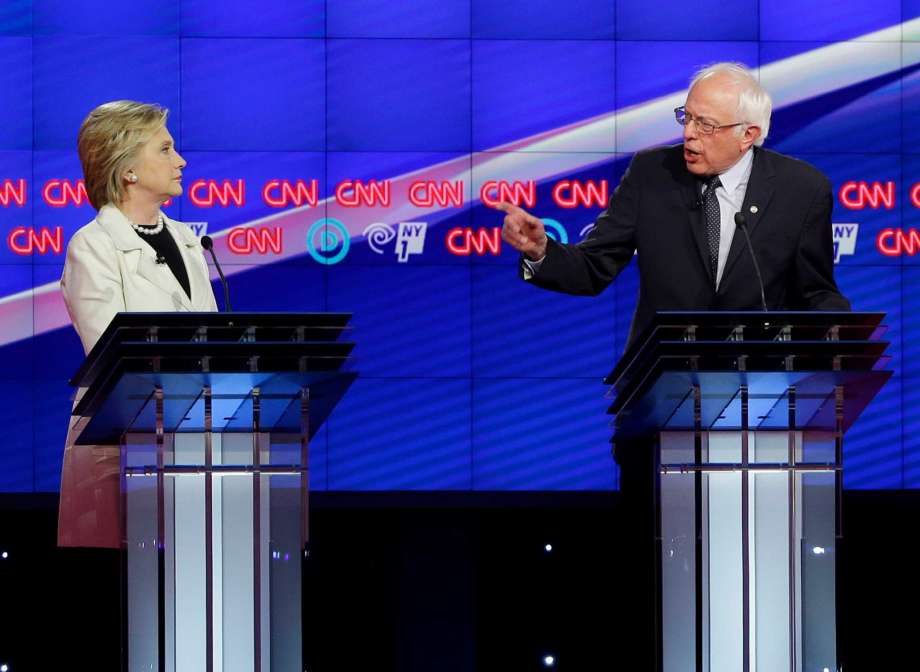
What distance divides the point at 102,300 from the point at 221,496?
28.2 inches

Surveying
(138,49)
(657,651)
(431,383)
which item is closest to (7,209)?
(138,49)

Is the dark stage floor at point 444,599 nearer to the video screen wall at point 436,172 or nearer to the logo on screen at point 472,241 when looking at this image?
the video screen wall at point 436,172

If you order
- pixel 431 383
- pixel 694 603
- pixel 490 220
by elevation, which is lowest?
pixel 694 603

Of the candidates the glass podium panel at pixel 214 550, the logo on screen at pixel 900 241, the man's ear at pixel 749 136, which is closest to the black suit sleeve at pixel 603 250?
the man's ear at pixel 749 136

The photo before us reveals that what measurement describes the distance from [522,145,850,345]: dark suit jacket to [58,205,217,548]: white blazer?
3.00 ft

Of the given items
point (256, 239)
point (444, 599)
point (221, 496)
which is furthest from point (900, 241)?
point (221, 496)

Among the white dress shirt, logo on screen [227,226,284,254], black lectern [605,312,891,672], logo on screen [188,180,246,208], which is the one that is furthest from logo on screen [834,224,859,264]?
black lectern [605,312,891,672]

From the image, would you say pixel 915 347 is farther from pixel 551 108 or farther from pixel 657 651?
pixel 657 651

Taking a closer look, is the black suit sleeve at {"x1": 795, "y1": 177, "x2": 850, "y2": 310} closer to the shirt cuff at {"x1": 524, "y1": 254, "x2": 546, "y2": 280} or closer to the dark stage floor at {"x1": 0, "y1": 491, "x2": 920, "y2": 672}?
the shirt cuff at {"x1": 524, "y1": 254, "x2": 546, "y2": 280}

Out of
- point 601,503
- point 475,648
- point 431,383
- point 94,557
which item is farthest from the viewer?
point 431,383

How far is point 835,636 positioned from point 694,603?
29 cm

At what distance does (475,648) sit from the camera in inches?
178

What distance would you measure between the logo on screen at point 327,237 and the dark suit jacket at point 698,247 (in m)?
3.52

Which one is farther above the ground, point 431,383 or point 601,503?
point 431,383
